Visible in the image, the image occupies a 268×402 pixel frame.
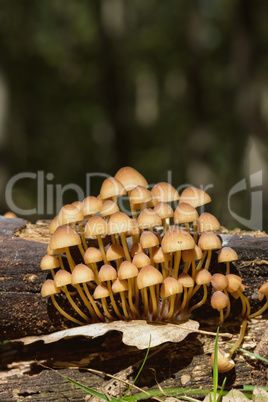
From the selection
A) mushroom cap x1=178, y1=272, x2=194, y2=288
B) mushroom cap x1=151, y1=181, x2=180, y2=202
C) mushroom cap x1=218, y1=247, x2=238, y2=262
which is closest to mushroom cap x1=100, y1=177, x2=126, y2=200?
mushroom cap x1=151, y1=181, x2=180, y2=202

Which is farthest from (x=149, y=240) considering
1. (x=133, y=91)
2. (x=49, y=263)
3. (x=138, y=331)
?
(x=133, y=91)

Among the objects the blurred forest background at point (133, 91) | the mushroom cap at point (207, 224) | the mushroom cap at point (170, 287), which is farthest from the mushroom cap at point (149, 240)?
the blurred forest background at point (133, 91)

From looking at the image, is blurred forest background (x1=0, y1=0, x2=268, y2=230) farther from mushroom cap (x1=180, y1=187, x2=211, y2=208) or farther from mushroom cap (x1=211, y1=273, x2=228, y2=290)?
mushroom cap (x1=211, y1=273, x2=228, y2=290)

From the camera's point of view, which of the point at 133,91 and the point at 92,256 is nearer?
the point at 92,256

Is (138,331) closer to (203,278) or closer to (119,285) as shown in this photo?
(119,285)

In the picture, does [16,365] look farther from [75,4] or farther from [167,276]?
[75,4]

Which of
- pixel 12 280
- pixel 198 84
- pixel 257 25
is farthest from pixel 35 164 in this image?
pixel 12 280
